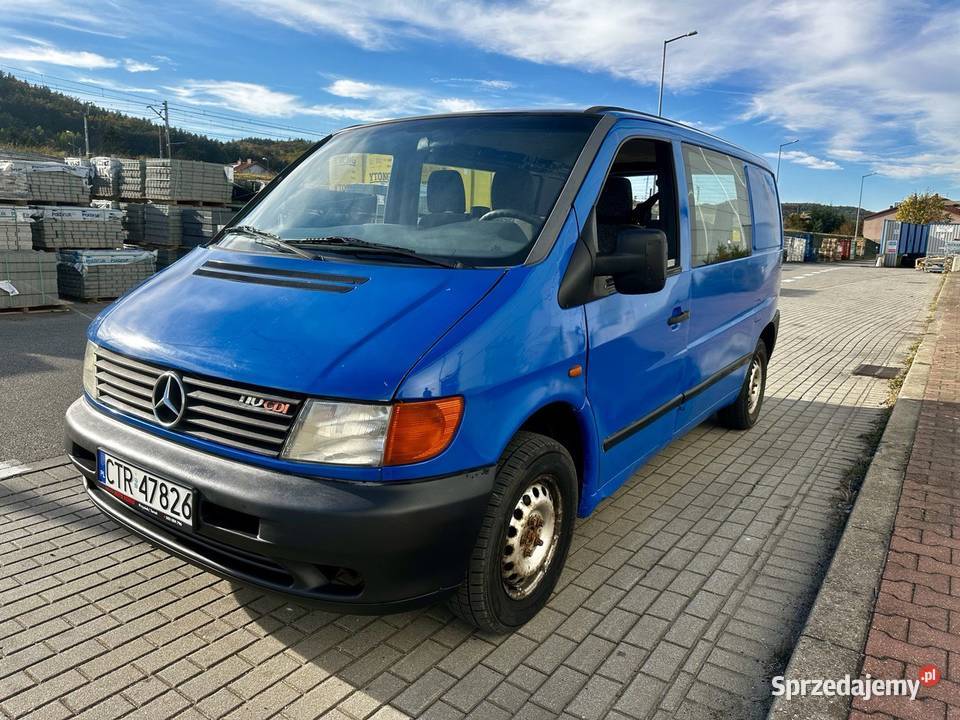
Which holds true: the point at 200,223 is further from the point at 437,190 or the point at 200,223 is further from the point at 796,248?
the point at 796,248

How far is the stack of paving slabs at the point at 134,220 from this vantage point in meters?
13.7

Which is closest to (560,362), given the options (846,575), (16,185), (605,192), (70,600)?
(605,192)

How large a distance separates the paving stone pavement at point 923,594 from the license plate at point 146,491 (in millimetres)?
2277

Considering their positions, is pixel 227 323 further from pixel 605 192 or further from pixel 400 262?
pixel 605 192

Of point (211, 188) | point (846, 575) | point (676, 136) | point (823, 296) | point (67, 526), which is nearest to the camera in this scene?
point (846, 575)

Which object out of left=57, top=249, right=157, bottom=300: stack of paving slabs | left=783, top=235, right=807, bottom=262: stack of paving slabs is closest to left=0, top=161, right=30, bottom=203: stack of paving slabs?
left=57, top=249, right=157, bottom=300: stack of paving slabs

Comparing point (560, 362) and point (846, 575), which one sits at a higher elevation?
point (560, 362)

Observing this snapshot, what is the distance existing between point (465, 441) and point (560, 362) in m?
0.58

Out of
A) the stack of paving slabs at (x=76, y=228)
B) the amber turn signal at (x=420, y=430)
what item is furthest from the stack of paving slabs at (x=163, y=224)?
the amber turn signal at (x=420, y=430)

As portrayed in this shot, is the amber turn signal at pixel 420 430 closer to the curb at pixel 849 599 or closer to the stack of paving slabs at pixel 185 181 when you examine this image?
the curb at pixel 849 599

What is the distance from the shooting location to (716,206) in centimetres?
431

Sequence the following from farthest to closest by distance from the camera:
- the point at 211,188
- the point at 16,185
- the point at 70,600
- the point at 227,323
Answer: the point at 211,188 → the point at 16,185 → the point at 70,600 → the point at 227,323

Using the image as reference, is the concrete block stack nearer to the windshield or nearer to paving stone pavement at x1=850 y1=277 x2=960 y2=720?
the windshield

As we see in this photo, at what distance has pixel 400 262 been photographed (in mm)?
2754
